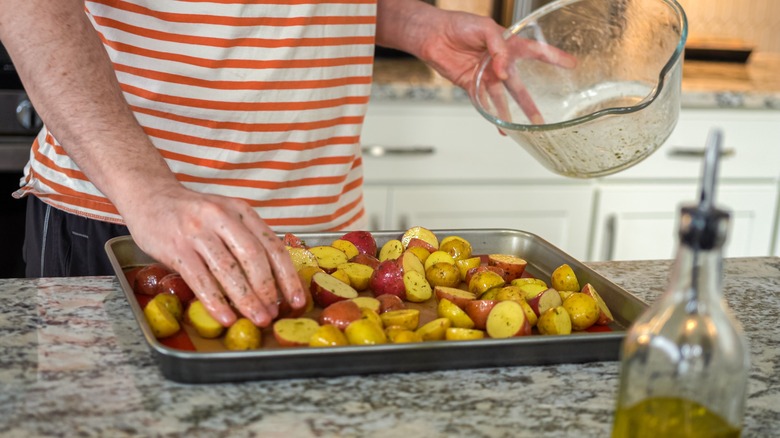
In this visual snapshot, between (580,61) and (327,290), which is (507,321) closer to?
Result: (327,290)

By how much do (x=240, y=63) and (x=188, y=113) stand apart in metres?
0.10

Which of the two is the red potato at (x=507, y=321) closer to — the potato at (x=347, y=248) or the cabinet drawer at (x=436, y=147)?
the potato at (x=347, y=248)

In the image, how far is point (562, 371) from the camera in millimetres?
835

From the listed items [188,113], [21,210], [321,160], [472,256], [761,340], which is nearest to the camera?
[761,340]

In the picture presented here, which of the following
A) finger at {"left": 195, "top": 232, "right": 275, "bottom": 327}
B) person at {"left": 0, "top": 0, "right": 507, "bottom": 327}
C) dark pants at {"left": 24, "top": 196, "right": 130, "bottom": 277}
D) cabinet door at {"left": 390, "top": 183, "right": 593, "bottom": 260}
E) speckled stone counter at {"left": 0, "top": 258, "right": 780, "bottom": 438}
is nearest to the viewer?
speckled stone counter at {"left": 0, "top": 258, "right": 780, "bottom": 438}

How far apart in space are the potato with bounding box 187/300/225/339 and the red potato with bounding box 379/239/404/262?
28 cm

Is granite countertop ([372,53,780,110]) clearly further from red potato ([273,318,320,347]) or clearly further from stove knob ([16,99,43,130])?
red potato ([273,318,320,347])

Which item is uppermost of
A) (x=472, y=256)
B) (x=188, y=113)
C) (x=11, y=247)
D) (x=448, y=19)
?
(x=448, y=19)

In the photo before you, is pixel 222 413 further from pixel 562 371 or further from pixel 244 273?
pixel 562 371

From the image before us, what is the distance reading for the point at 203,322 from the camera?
0.83 metres

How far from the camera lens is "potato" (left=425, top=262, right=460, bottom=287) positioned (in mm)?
986

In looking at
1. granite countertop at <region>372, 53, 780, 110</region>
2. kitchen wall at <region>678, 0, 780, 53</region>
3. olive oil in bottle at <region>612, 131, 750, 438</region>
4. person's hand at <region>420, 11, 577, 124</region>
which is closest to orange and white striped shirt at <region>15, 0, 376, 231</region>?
person's hand at <region>420, 11, 577, 124</region>

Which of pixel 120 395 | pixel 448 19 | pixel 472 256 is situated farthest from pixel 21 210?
pixel 120 395

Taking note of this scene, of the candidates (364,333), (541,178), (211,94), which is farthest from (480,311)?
(541,178)
